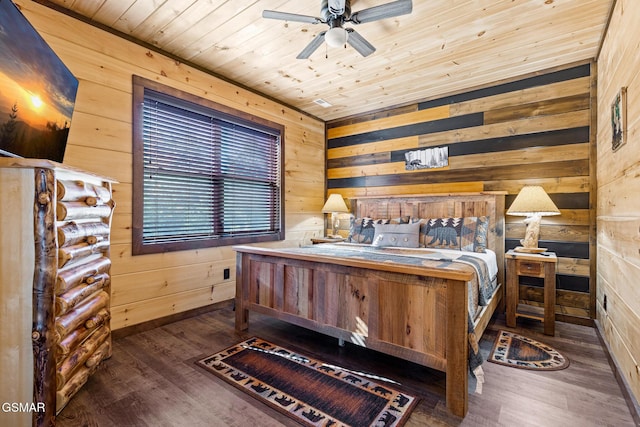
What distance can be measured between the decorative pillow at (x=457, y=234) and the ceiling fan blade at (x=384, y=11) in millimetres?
2112

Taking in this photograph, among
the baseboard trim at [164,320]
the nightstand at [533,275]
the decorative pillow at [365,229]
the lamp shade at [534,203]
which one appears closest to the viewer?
the baseboard trim at [164,320]

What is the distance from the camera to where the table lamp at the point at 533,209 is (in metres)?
2.76

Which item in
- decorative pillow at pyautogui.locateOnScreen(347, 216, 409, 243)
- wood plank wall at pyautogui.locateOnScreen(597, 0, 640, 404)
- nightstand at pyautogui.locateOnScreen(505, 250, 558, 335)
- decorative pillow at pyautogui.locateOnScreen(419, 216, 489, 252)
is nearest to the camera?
wood plank wall at pyautogui.locateOnScreen(597, 0, 640, 404)

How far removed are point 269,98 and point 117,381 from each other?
3325 millimetres

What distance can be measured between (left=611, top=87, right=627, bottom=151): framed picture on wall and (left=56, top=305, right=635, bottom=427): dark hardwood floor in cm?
155

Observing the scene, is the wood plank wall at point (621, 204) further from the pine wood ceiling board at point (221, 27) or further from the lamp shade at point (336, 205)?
the lamp shade at point (336, 205)

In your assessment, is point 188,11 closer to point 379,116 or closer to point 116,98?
point 116,98

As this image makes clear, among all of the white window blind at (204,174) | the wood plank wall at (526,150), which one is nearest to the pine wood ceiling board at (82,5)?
the white window blind at (204,174)

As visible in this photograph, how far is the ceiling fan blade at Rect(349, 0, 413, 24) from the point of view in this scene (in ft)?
6.00

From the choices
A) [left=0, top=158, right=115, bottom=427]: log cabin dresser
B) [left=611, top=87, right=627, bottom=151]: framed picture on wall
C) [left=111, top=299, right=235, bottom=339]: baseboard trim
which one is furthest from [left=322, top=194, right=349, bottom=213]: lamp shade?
[left=0, top=158, right=115, bottom=427]: log cabin dresser

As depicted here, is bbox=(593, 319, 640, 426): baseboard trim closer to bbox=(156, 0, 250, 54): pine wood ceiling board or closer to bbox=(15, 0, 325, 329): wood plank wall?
bbox=(15, 0, 325, 329): wood plank wall

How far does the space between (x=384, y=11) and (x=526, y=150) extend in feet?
7.61

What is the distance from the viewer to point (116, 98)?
2516 millimetres

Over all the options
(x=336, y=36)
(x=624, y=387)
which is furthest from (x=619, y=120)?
(x=336, y=36)
